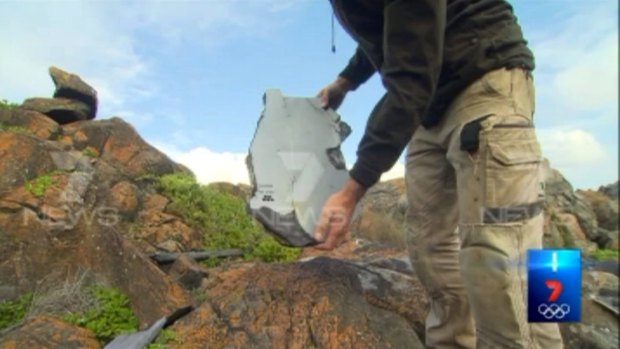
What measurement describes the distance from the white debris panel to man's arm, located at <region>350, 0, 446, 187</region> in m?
0.54

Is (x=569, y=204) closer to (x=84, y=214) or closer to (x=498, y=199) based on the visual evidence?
(x=84, y=214)

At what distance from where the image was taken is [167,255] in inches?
205

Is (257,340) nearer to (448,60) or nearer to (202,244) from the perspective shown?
(448,60)

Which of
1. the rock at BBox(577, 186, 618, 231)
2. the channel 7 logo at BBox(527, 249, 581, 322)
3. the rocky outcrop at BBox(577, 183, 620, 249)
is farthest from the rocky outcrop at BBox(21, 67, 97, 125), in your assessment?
the rock at BBox(577, 186, 618, 231)

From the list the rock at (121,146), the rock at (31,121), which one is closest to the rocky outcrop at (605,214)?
the rock at (121,146)

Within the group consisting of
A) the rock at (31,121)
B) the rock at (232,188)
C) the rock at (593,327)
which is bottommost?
the rock at (593,327)

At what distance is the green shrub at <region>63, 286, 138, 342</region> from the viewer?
3529 millimetres

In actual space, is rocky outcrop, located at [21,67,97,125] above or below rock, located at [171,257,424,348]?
above

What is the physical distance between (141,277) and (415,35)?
2.83 metres

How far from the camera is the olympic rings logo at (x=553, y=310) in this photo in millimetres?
2061

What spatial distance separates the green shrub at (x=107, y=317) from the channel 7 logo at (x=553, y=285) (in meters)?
2.68

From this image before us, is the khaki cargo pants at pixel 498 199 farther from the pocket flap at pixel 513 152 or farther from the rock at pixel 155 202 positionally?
the rock at pixel 155 202

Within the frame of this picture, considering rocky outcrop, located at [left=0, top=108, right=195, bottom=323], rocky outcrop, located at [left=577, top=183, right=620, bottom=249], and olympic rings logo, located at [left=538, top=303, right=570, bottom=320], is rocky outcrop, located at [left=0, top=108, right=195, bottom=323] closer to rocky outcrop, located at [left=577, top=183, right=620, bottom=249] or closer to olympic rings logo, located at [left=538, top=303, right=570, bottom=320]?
olympic rings logo, located at [left=538, top=303, right=570, bottom=320]

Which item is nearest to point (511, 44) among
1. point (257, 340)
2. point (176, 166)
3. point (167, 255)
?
point (257, 340)
